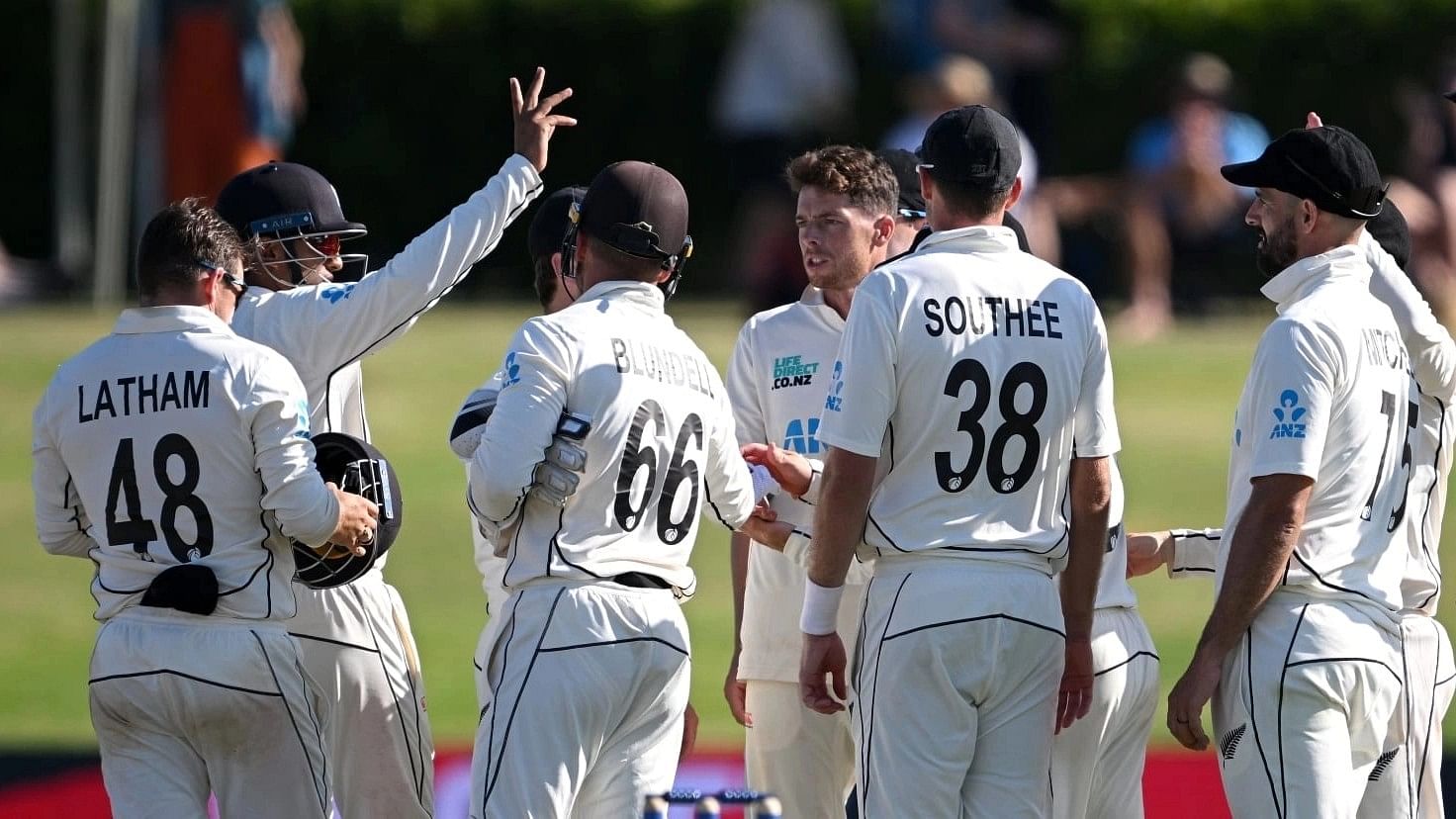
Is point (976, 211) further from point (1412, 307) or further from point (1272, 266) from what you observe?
point (1412, 307)

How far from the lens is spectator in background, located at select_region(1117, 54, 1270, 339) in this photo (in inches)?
635

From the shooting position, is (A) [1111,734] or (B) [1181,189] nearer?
(A) [1111,734]

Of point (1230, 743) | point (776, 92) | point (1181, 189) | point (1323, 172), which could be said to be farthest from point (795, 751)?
point (776, 92)

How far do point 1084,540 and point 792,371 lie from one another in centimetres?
122

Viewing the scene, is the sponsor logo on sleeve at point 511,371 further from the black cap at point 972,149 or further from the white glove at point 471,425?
the black cap at point 972,149

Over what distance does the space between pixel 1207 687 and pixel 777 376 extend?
1624 millimetres

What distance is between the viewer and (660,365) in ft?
17.3

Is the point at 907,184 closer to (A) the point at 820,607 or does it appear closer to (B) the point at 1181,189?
(A) the point at 820,607

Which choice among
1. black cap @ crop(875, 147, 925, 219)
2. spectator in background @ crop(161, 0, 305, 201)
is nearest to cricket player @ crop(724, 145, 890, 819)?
black cap @ crop(875, 147, 925, 219)

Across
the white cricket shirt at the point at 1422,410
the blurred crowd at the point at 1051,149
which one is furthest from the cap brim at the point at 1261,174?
the blurred crowd at the point at 1051,149

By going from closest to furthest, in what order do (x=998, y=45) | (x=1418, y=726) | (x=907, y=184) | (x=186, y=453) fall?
(x=186, y=453)
(x=1418, y=726)
(x=907, y=184)
(x=998, y=45)

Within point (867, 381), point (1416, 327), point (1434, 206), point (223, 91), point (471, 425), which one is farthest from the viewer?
point (223, 91)

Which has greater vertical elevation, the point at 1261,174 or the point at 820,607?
the point at 1261,174

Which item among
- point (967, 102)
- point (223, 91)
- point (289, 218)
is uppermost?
point (223, 91)
